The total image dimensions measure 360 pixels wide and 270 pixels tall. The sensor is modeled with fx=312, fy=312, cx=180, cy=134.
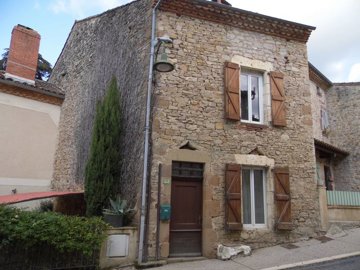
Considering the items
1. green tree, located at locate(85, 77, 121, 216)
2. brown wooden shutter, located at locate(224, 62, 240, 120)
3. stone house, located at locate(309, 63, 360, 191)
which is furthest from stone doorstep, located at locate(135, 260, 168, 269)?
stone house, located at locate(309, 63, 360, 191)

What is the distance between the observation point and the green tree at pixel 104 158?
7.79 metres

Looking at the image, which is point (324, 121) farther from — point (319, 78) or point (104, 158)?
point (104, 158)

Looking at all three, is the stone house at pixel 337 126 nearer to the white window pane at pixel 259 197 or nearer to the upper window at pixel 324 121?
the upper window at pixel 324 121

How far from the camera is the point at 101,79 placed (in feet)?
36.3

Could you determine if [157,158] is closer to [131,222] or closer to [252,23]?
[131,222]

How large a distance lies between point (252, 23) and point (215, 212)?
5484 mm

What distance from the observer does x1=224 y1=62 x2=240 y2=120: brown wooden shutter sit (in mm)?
8281

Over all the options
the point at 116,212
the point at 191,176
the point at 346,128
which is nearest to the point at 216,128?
the point at 191,176

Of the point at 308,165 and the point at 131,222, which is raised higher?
the point at 308,165

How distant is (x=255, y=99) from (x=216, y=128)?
1.79m

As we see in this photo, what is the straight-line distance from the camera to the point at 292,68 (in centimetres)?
954

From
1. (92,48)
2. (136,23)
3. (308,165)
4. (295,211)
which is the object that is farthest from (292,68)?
(92,48)

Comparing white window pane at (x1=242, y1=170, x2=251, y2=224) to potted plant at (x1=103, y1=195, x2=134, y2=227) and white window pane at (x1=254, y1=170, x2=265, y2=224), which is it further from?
potted plant at (x1=103, y1=195, x2=134, y2=227)

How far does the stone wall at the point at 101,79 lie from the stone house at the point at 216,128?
7 centimetres
